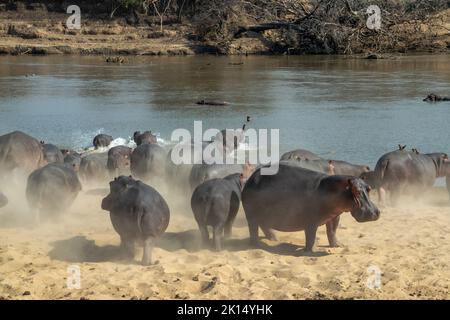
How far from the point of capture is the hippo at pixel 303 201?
670 cm

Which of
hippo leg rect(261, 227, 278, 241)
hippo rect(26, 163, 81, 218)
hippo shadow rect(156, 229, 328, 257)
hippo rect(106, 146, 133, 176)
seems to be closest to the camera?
hippo shadow rect(156, 229, 328, 257)

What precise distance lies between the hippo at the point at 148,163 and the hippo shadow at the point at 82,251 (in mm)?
2793

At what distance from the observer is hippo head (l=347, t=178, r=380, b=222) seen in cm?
662

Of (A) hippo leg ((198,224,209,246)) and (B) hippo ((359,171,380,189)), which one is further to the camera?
(B) hippo ((359,171,380,189))

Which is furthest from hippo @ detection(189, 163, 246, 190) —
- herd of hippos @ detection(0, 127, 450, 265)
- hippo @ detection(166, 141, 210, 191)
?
hippo @ detection(166, 141, 210, 191)

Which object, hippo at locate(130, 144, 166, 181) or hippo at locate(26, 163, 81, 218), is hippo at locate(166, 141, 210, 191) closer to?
hippo at locate(130, 144, 166, 181)

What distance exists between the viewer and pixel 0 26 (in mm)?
44844

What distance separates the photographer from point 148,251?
6664 mm

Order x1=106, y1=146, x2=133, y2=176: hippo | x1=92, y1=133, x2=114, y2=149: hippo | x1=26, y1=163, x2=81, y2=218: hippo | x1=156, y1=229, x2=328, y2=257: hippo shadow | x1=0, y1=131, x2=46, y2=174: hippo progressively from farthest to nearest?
x1=92, y1=133, x2=114, y2=149: hippo, x1=106, y1=146, x2=133, y2=176: hippo, x1=0, y1=131, x2=46, y2=174: hippo, x1=26, y1=163, x2=81, y2=218: hippo, x1=156, y1=229, x2=328, y2=257: hippo shadow

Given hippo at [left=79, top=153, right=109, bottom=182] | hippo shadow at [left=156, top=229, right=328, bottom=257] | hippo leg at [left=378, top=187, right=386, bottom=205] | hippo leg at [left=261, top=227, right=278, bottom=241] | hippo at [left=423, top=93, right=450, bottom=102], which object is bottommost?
hippo shadow at [left=156, top=229, right=328, bottom=257]

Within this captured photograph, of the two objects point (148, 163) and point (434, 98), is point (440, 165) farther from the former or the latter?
point (434, 98)

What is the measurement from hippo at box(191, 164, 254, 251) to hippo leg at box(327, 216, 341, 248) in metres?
1.01

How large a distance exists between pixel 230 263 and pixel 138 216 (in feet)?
3.19
